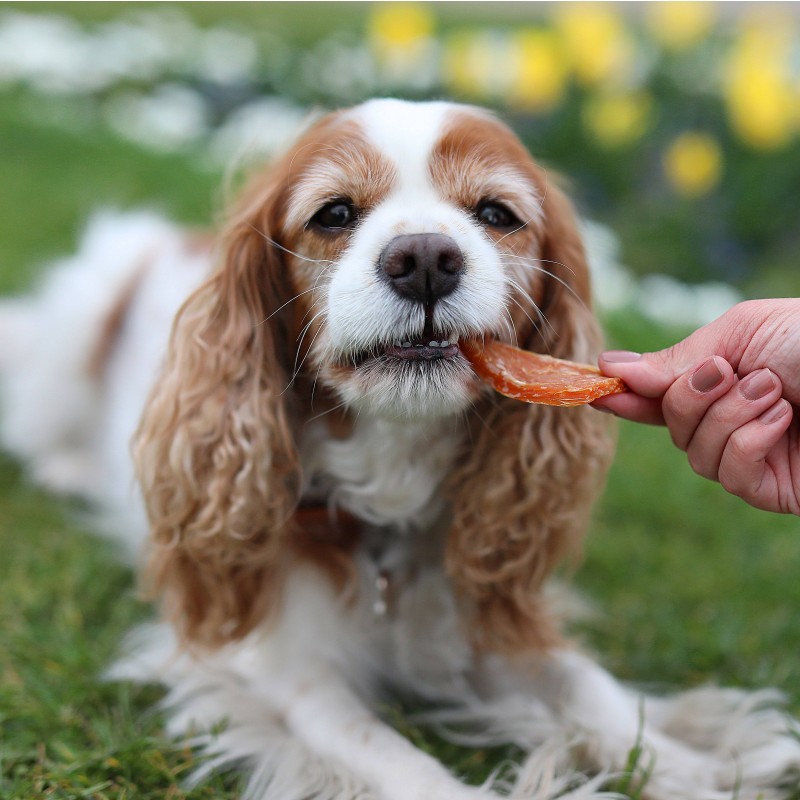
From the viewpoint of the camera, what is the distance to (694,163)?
5703 mm

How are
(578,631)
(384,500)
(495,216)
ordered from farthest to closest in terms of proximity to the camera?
(578,631) < (384,500) < (495,216)

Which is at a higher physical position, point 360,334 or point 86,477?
point 360,334

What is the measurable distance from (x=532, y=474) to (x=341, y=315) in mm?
664

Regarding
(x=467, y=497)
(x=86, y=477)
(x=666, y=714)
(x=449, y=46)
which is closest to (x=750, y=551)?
(x=666, y=714)

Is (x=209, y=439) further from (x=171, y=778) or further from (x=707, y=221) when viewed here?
(x=707, y=221)

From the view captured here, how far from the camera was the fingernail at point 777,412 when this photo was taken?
6.18ft

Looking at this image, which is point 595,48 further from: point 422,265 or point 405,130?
point 422,265

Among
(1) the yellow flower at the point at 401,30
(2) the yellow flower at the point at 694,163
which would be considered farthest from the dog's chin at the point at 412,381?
(1) the yellow flower at the point at 401,30

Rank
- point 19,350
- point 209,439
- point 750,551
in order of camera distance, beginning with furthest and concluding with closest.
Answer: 1. point 19,350
2. point 750,551
3. point 209,439

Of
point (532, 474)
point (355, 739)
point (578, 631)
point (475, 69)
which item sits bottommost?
point (578, 631)

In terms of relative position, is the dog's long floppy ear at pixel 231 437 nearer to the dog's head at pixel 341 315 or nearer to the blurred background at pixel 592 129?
the dog's head at pixel 341 315

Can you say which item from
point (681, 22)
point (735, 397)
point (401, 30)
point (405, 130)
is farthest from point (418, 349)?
point (401, 30)

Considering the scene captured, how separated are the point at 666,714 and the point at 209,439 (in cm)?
129

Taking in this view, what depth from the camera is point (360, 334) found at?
1970 mm
